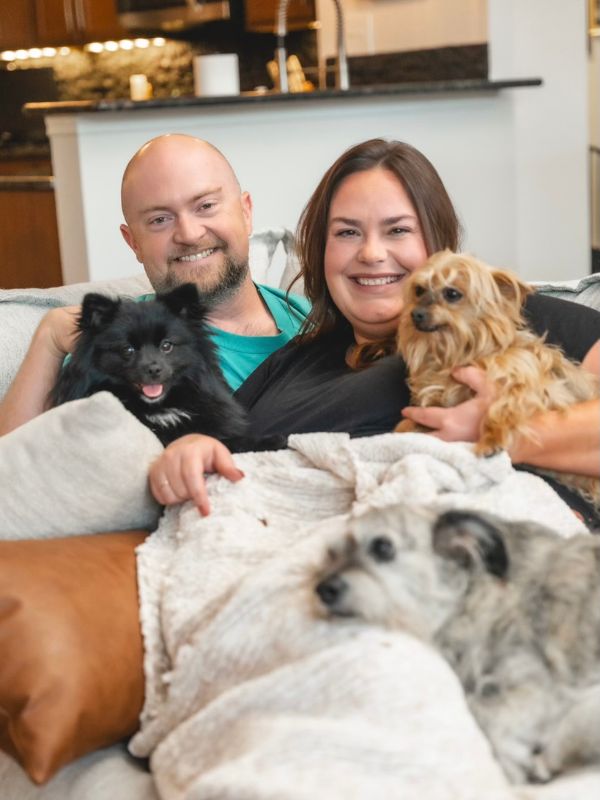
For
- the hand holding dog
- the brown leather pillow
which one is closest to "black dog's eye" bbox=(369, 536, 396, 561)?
the brown leather pillow

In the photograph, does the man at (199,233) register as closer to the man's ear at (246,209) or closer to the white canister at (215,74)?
the man's ear at (246,209)

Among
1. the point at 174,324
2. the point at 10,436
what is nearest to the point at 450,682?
the point at 10,436

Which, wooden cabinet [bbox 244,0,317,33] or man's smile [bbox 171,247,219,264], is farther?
wooden cabinet [bbox 244,0,317,33]

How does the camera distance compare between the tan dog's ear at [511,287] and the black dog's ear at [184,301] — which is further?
the black dog's ear at [184,301]

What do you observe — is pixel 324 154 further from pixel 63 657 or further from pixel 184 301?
pixel 63 657

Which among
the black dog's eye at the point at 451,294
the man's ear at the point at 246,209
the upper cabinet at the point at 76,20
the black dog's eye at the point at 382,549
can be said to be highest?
the upper cabinet at the point at 76,20

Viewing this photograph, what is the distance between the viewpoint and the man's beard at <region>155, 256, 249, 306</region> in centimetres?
268

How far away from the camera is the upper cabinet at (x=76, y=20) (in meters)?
7.36

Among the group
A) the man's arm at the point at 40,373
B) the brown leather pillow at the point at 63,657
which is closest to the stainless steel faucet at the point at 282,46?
the man's arm at the point at 40,373

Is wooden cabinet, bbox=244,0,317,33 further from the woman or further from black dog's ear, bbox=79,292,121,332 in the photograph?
black dog's ear, bbox=79,292,121,332

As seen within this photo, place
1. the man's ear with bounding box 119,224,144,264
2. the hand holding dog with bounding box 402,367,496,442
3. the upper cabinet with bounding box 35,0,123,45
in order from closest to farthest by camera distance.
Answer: the hand holding dog with bounding box 402,367,496,442 < the man's ear with bounding box 119,224,144,264 < the upper cabinet with bounding box 35,0,123,45

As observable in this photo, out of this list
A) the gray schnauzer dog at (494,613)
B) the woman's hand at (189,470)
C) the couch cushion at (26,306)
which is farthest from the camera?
the couch cushion at (26,306)

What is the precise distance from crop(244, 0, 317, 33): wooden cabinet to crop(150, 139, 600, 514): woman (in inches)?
184

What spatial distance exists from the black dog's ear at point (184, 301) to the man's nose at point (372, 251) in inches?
14.2
